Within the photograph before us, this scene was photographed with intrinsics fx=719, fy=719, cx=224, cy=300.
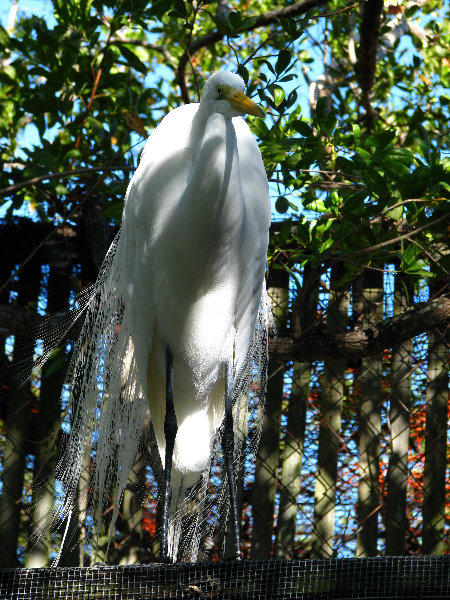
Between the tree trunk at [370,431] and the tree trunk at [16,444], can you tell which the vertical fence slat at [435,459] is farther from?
the tree trunk at [16,444]

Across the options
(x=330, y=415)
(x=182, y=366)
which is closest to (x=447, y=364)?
(x=330, y=415)

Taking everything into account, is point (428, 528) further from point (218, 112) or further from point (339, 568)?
point (218, 112)

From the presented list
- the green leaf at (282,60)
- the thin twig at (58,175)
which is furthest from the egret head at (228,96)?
the thin twig at (58,175)

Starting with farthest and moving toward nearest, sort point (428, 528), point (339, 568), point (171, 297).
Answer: point (428, 528) < point (171, 297) < point (339, 568)

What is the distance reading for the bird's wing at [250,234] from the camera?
1.83 meters

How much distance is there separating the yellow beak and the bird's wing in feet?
0.95

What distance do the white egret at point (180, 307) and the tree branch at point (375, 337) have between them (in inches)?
5.7

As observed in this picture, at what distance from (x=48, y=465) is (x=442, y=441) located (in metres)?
1.23

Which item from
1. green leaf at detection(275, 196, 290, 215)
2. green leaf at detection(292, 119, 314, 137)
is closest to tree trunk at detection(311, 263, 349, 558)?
green leaf at detection(275, 196, 290, 215)

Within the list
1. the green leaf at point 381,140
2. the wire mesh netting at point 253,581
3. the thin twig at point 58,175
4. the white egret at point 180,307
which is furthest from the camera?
the thin twig at point 58,175

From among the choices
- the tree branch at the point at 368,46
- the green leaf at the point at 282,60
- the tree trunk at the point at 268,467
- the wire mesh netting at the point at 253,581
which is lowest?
the wire mesh netting at the point at 253,581

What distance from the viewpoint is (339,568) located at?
127cm

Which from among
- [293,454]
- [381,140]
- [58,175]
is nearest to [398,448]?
[293,454]

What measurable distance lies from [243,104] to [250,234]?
1.27ft
